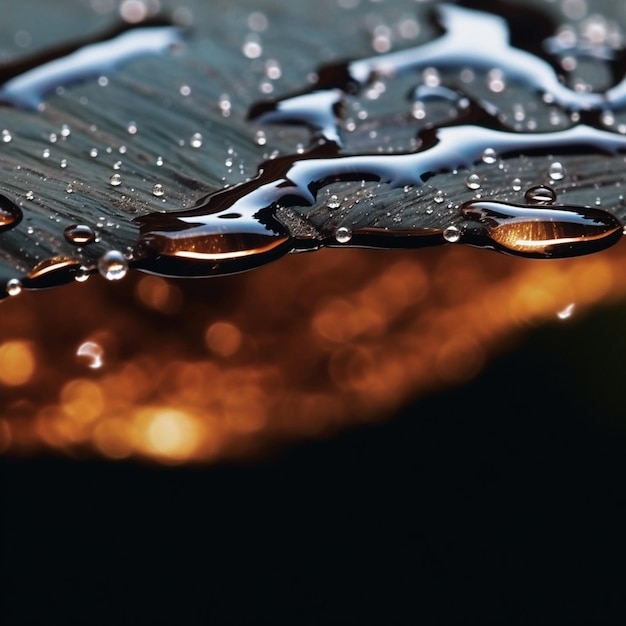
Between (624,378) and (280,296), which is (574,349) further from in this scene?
(280,296)

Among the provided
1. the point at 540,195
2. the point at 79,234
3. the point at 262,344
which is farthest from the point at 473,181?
the point at 79,234

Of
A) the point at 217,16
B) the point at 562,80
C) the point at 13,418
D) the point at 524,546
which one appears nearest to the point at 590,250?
the point at 524,546

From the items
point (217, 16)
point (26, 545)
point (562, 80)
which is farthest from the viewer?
point (217, 16)

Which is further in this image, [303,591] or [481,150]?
[481,150]

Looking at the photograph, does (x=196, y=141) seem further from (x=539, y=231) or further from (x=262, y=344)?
(x=539, y=231)

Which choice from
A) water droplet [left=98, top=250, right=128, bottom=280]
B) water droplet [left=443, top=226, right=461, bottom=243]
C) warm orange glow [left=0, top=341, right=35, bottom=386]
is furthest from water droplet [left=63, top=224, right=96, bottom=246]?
water droplet [left=443, top=226, right=461, bottom=243]

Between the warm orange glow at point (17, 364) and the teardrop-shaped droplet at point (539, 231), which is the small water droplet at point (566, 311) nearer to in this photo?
the teardrop-shaped droplet at point (539, 231)

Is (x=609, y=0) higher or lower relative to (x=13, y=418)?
higher
